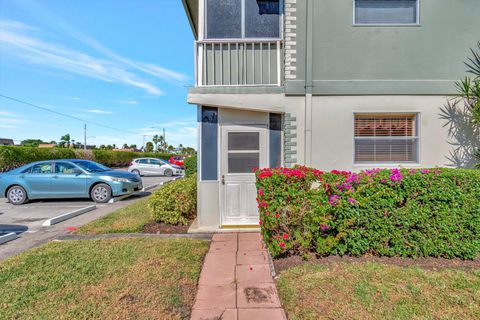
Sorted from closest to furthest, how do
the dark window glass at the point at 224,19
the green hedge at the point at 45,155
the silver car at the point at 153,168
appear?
the dark window glass at the point at 224,19, the green hedge at the point at 45,155, the silver car at the point at 153,168

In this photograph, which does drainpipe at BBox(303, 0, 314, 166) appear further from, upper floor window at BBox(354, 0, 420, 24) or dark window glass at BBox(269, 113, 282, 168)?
upper floor window at BBox(354, 0, 420, 24)

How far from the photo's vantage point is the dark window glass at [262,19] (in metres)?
5.44

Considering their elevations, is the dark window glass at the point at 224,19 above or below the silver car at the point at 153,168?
above

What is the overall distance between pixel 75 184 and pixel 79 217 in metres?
2.16

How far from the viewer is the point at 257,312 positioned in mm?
2699

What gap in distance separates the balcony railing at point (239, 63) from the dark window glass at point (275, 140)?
76cm

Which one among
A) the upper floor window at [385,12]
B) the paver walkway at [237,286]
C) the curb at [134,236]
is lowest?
the paver walkway at [237,286]

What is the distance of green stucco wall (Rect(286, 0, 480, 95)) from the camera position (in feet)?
16.5

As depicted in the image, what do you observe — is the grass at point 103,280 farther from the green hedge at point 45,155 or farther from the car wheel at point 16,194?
the green hedge at point 45,155

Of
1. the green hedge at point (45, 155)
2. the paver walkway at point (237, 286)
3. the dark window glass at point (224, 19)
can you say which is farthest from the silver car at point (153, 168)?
the paver walkway at point (237, 286)

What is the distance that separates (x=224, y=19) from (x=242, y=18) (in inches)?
15.5

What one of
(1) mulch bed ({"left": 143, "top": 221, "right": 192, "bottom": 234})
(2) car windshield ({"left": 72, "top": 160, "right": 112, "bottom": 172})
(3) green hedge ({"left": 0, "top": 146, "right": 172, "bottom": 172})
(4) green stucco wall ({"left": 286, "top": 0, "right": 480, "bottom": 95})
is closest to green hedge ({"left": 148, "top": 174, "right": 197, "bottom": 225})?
(1) mulch bed ({"left": 143, "top": 221, "right": 192, "bottom": 234})

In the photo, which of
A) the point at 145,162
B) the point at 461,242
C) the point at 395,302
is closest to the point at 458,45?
the point at 461,242

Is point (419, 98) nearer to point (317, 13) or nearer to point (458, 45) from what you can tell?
point (458, 45)
